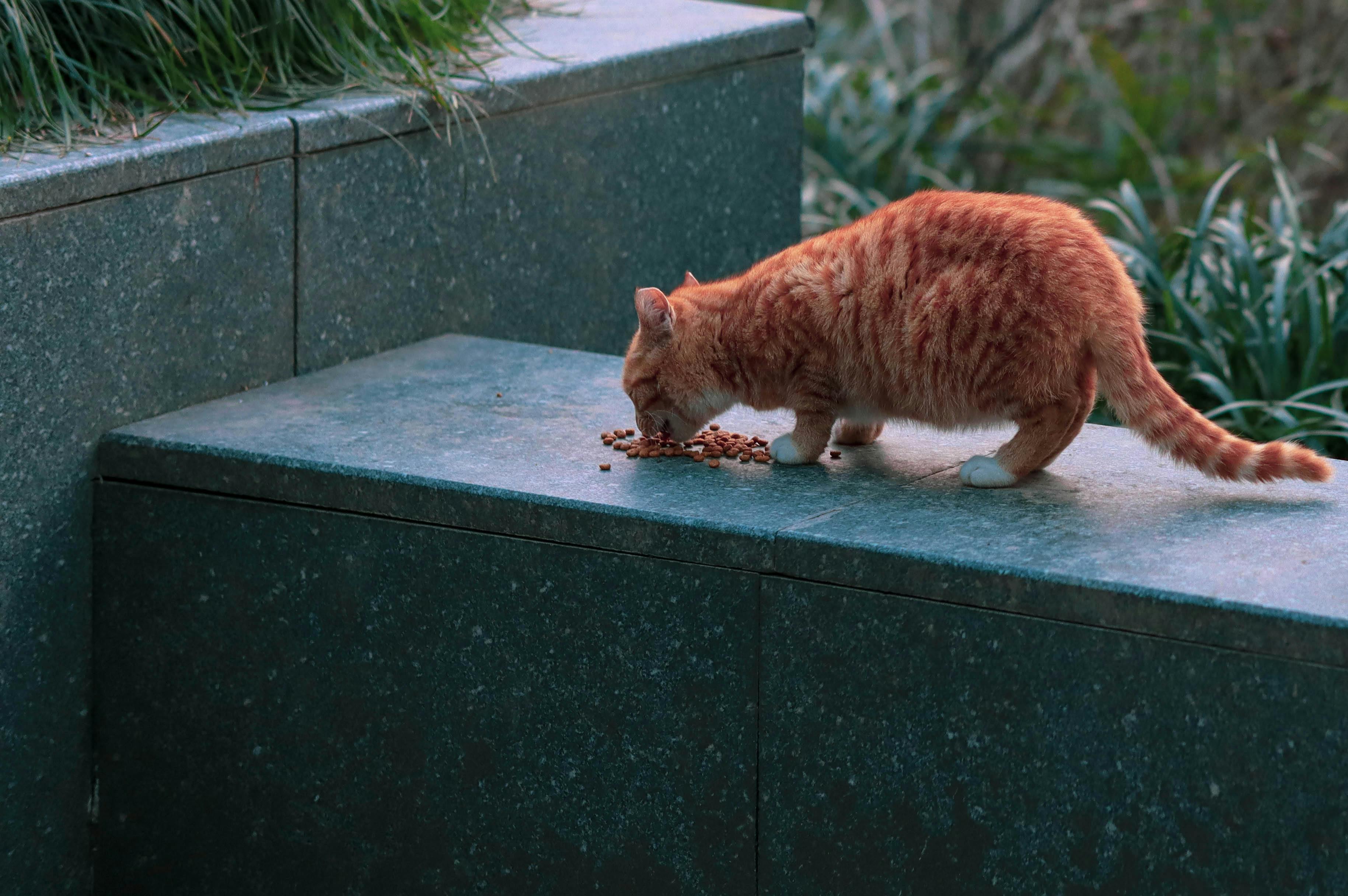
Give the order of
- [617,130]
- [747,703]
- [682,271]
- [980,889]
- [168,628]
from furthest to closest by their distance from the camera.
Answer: [682,271] < [617,130] < [168,628] < [747,703] < [980,889]

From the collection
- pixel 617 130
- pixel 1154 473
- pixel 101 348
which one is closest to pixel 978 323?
pixel 1154 473

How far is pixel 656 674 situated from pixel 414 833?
0.59 metres

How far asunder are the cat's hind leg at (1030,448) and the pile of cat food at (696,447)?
377 mm

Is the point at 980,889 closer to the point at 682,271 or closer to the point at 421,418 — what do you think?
the point at 421,418

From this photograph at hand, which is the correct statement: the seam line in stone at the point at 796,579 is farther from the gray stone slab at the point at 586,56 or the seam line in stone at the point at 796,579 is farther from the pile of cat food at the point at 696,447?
the gray stone slab at the point at 586,56

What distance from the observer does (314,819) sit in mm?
2799

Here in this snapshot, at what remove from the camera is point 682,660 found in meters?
2.43

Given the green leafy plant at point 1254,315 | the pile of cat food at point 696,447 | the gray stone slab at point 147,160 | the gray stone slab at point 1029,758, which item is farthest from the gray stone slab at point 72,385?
the green leafy plant at point 1254,315

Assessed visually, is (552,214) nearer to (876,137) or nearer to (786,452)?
(786,452)

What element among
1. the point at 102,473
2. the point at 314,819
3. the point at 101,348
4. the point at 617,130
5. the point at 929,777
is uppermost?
the point at 617,130

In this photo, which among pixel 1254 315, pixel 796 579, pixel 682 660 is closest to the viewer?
pixel 796 579

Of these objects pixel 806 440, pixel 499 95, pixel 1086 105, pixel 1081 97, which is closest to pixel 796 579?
pixel 806 440

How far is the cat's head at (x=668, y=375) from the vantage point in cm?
272

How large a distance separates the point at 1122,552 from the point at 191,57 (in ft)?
6.99
